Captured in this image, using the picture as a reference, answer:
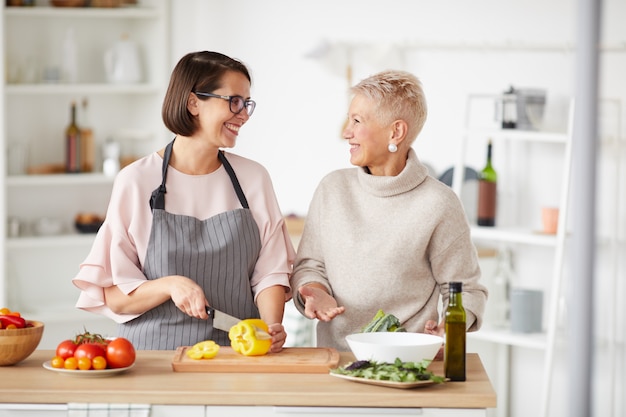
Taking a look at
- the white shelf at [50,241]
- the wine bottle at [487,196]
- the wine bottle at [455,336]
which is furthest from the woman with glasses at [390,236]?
the white shelf at [50,241]

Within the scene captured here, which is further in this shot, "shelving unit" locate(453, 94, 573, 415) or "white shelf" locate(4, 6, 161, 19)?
"white shelf" locate(4, 6, 161, 19)

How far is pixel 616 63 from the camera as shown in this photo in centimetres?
411

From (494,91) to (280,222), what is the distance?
2.25 m

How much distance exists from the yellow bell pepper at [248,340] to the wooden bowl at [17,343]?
460 millimetres

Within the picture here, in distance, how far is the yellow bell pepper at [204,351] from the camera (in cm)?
220

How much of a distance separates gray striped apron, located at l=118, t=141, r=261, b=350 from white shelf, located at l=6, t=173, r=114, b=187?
104 inches

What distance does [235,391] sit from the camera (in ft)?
6.47

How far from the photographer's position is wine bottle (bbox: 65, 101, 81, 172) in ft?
16.6

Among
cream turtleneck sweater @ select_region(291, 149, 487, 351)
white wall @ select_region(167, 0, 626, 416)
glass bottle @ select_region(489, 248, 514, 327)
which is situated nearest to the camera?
cream turtleneck sweater @ select_region(291, 149, 487, 351)

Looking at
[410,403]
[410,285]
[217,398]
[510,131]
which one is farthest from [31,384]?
[510,131]

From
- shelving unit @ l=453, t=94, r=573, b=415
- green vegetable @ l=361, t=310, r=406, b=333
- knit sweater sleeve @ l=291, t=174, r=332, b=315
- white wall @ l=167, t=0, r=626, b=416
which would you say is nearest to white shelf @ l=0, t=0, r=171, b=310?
white wall @ l=167, t=0, r=626, b=416

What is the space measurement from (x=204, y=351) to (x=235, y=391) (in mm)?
249

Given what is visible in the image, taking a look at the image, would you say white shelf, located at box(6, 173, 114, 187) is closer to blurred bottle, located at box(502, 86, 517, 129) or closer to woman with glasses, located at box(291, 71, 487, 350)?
blurred bottle, located at box(502, 86, 517, 129)

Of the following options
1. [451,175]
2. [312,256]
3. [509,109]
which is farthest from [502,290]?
[312,256]
